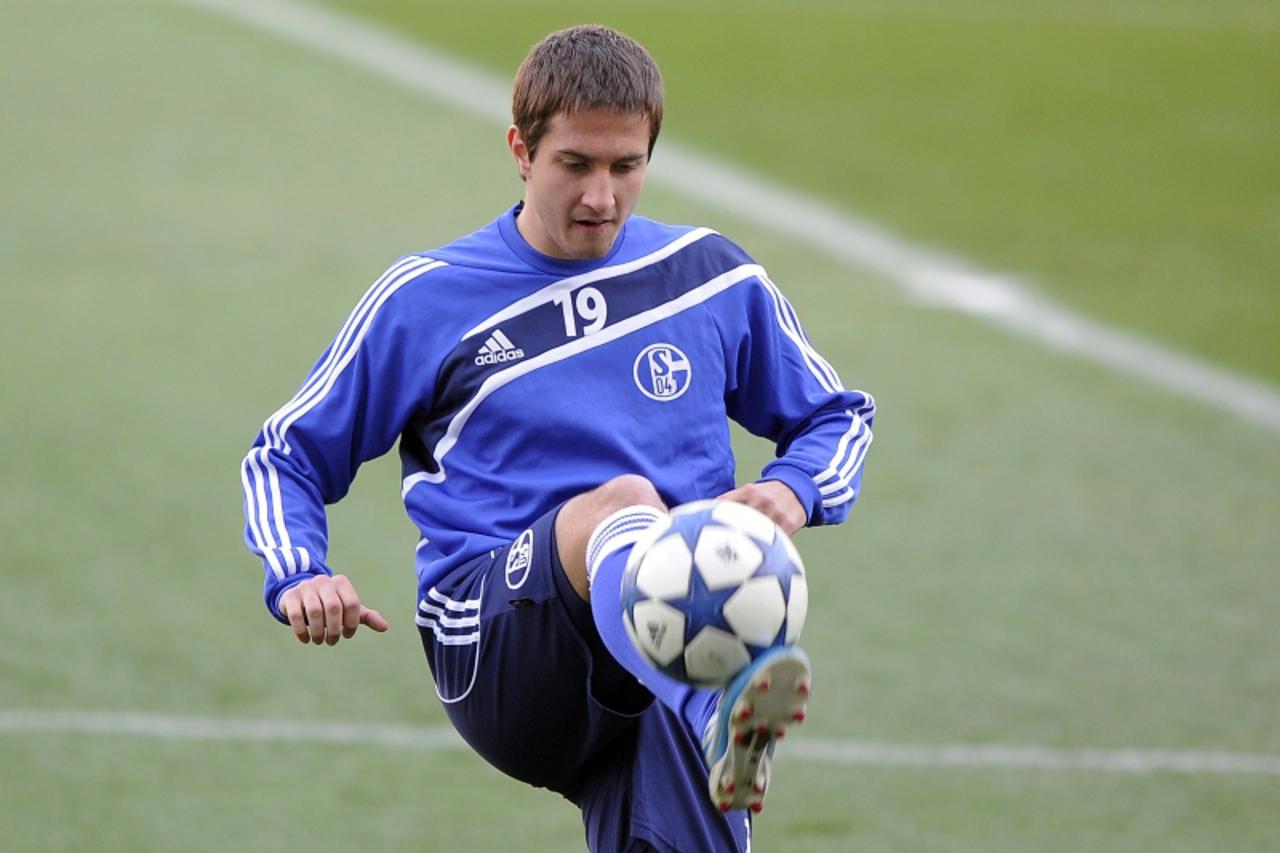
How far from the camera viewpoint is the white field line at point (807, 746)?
6.43 metres

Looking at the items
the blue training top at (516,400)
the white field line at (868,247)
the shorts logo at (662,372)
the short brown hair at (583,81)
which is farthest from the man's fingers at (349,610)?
the white field line at (868,247)

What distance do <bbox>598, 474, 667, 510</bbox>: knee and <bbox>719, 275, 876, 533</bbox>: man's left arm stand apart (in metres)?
0.49

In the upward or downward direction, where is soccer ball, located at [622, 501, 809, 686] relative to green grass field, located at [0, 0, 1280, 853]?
upward

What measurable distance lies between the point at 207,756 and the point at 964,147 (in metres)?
8.79

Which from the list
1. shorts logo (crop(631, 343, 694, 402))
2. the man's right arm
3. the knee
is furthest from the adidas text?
the knee

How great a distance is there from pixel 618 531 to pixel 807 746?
294cm

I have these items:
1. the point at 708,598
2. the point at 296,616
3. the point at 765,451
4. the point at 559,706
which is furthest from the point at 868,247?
the point at 708,598

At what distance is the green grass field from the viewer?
6262mm

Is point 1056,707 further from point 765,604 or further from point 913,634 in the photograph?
point 765,604

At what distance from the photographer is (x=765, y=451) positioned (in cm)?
900

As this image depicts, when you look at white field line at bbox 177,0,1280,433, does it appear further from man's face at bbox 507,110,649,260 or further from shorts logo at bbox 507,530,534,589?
shorts logo at bbox 507,530,534,589

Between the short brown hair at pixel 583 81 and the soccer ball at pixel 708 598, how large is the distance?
861 millimetres

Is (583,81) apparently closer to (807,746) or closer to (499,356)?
Result: (499,356)

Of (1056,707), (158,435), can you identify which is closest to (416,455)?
(1056,707)
